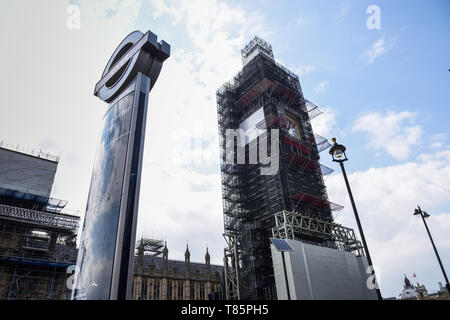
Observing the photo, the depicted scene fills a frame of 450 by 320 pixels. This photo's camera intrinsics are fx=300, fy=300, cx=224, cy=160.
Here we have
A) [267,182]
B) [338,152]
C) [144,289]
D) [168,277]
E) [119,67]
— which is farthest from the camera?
[168,277]

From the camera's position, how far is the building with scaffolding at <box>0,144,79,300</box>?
40094 millimetres

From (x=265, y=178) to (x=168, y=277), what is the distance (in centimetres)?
3275

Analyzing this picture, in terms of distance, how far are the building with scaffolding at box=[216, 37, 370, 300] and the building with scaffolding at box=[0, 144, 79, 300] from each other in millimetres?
24457

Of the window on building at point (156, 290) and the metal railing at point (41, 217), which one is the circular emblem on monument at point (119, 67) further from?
the window on building at point (156, 290)

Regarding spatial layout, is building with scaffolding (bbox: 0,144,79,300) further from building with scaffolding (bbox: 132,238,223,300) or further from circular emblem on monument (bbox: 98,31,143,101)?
circular emblem on monument (bbox: 98,31,143,101)

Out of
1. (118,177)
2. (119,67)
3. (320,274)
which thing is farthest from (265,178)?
(118,177)

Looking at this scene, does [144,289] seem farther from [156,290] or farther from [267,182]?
[267,182]

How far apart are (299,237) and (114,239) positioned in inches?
1369

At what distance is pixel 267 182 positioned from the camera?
4841 centimetres

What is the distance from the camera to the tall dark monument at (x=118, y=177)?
1549 centimetres

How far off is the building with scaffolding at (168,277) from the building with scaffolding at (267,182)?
1561 centimetres

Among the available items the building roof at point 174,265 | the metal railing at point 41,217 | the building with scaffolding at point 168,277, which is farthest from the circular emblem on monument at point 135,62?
the building roof at point 174,265
